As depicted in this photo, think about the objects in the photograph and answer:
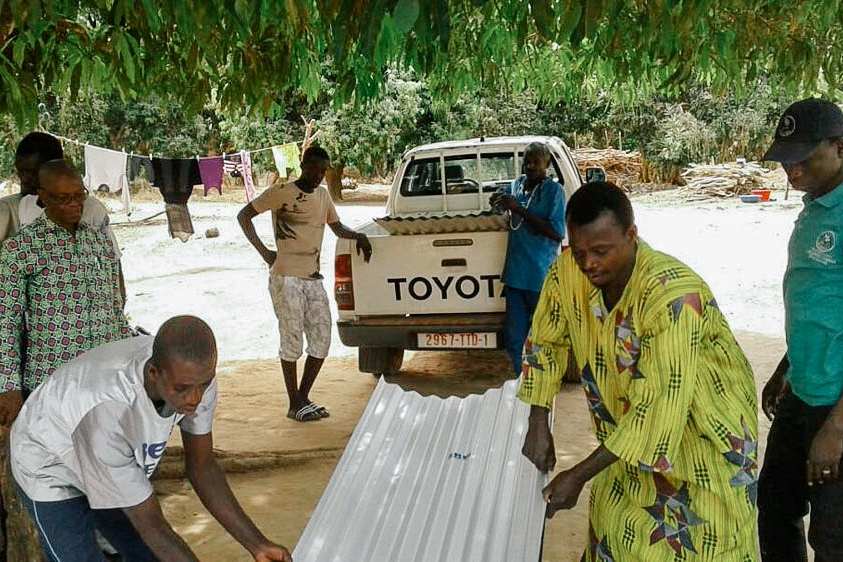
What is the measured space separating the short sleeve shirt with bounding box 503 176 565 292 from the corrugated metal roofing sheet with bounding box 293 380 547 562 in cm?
211

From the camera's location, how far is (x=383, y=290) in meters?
5.40

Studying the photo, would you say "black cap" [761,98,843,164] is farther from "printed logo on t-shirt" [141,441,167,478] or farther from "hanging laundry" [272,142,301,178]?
"hanging laundry" [272,142,301,178]

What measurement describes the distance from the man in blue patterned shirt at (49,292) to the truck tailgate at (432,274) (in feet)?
8.19

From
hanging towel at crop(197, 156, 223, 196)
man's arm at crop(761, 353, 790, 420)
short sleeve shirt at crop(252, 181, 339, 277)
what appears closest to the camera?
man's arm at crop(761, 353, 790, 420)

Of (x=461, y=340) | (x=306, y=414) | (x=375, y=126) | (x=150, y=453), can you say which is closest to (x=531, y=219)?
(x=461, y=340)

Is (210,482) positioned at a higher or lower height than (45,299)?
lower

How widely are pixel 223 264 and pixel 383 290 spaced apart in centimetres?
824

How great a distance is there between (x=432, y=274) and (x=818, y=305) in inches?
128

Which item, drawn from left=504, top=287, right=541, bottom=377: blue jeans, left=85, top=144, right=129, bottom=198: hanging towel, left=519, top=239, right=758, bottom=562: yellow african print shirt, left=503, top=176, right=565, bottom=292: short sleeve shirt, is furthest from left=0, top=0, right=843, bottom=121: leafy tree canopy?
left=85, top=144, right=129, bottom=198: hanging towel

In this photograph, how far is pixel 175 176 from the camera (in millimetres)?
9969

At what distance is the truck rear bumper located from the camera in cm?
533

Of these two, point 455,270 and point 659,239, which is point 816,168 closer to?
point 455,270

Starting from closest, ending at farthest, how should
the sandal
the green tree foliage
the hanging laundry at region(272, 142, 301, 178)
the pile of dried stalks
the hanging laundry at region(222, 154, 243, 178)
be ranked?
the sandal
the hanging laundry at region(222, 154, 243, 178)
the hanging laundry at region(272, 142, 301, 178)
the green tree foliage
the pile of dried stalks

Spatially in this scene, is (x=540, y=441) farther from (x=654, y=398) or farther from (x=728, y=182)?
(x=728, y=182)
